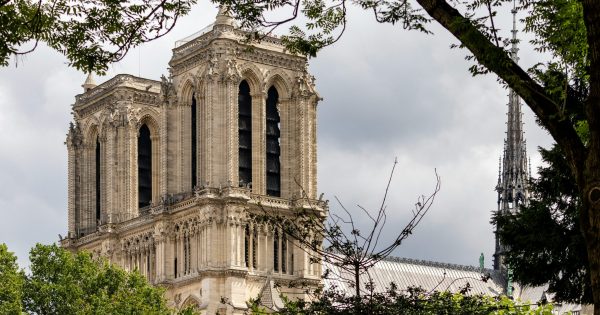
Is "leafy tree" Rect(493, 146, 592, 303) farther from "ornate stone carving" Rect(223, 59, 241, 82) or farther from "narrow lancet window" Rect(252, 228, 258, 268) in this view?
"narrow lancet window" Rect(252, 228, 258, 268)

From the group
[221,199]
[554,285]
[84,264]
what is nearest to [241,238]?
[221,199]

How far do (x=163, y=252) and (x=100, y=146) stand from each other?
485 inches

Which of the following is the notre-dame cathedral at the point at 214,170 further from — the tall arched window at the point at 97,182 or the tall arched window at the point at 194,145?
the tall arched window at the point at 97,182

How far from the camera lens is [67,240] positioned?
11206cm

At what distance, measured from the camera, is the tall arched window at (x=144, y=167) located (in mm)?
109250

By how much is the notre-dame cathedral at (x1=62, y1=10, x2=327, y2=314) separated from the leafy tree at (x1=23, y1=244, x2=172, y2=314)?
9292 mm

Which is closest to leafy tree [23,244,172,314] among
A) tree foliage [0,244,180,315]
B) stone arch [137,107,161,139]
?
tree foliage [0,244,180,315]

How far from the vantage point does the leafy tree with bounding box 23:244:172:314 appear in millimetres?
83500

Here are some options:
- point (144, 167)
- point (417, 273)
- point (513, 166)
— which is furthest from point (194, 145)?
point (513, 166)

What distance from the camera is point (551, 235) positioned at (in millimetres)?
47562

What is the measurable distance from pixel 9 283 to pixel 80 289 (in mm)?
4218

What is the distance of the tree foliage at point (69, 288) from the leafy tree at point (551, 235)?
120ft

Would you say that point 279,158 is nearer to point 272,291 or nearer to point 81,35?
point 272,291

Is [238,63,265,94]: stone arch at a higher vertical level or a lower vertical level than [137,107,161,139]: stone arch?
higher
